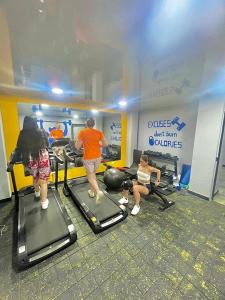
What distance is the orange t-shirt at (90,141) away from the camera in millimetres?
2464

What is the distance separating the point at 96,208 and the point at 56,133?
114 inches

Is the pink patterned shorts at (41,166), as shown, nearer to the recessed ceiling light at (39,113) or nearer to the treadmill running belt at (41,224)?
the treadmill running belt at (41,224)

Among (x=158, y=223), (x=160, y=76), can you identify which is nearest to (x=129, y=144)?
(x=160, y=76)

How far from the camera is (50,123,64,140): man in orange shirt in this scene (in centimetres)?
430

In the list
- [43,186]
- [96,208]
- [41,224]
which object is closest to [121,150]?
[96,208]

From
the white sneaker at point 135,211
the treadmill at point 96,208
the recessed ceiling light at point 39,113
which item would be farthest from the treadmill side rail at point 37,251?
the recessed ceiling light at point 39,113

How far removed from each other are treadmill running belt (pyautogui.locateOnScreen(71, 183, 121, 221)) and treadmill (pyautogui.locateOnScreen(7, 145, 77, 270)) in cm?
47

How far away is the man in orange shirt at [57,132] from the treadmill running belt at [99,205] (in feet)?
6.46

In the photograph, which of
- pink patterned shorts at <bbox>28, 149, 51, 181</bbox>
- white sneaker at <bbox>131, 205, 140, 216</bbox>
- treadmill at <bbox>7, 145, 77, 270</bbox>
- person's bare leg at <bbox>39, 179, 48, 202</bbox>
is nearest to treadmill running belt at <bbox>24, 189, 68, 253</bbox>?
treadmill at <bbox>7, 145, 77, 270</bbox>

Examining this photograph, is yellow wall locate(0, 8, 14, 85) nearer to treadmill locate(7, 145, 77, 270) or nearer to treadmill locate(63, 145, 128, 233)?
treadmill locate(7, 145, 77, 270)

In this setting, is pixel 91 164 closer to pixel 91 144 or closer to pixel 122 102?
pixel 91 144

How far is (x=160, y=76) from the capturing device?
4062 mm

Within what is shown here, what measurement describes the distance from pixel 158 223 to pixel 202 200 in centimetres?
152

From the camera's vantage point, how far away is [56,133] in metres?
4.36
